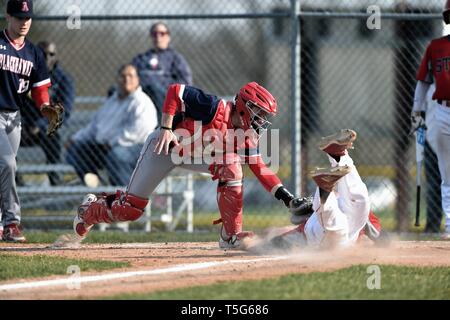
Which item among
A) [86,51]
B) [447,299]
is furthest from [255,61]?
[447,299]

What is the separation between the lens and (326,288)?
17.7ft

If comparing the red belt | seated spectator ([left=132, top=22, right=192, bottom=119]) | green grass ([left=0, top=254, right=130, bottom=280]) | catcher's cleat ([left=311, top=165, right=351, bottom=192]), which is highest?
seated spectator ([left=132, top=22, right=192, bottom=119])

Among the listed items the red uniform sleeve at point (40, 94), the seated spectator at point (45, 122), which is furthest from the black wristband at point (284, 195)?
the seated spectator at point (45, 122)

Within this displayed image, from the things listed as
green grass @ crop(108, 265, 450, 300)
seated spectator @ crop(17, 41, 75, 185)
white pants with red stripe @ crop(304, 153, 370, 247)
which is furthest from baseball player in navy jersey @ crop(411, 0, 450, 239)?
seated spectator @ crop(17, 41, 75, 185)

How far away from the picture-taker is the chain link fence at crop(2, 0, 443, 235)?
10555 mm

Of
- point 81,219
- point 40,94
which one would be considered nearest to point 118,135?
point 40,94

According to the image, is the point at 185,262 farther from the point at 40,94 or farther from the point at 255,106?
the point at 40,94

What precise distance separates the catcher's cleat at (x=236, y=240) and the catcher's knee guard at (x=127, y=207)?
2.24 ft

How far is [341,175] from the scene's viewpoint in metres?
6.32

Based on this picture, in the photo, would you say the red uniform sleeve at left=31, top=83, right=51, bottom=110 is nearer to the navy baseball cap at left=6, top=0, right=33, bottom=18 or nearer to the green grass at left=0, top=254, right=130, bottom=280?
the navy baseball cap at left=6, top=0, right=33, bottom=18

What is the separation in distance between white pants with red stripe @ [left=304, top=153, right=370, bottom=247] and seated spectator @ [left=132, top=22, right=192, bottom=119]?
172 inches

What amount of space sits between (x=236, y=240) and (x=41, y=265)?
159 centimetres
